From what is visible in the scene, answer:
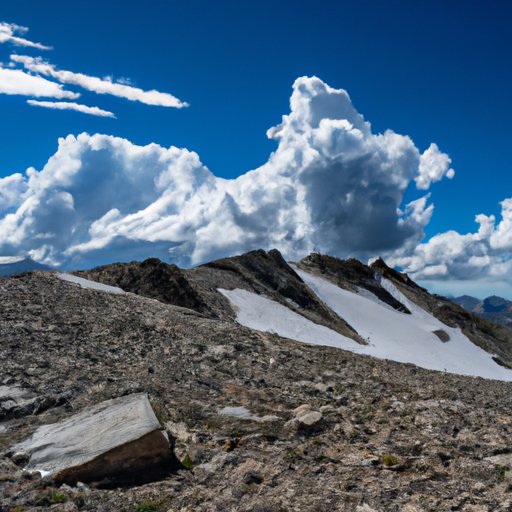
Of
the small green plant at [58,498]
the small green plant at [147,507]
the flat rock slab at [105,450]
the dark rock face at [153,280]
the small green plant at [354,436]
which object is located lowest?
the small green plant at [147,507]

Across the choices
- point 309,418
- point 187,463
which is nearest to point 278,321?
point 309,418

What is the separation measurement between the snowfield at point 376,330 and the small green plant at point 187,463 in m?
30.4

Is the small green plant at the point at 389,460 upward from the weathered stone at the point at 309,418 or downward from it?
downward

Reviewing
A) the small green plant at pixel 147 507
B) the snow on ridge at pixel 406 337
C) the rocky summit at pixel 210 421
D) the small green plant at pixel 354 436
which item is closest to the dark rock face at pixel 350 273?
the snow on ridge at pixel 406 337

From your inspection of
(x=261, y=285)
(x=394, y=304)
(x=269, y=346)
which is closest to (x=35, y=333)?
(x=269, y=346)

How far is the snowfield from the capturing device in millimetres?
42500

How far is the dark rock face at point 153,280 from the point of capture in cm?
4005

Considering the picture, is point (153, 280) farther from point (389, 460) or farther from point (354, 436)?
point (389, 460)

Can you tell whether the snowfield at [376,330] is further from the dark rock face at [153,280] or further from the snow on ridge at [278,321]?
the dark rock face at [153,280]

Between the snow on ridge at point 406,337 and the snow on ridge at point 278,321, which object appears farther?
the snow on ridge at point 406,337

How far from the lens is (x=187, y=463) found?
9.36 metres

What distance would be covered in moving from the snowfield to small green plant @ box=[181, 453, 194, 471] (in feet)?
99.6

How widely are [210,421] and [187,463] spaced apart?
6.37 ft

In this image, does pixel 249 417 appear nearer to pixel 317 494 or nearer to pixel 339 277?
pixel 317 494
